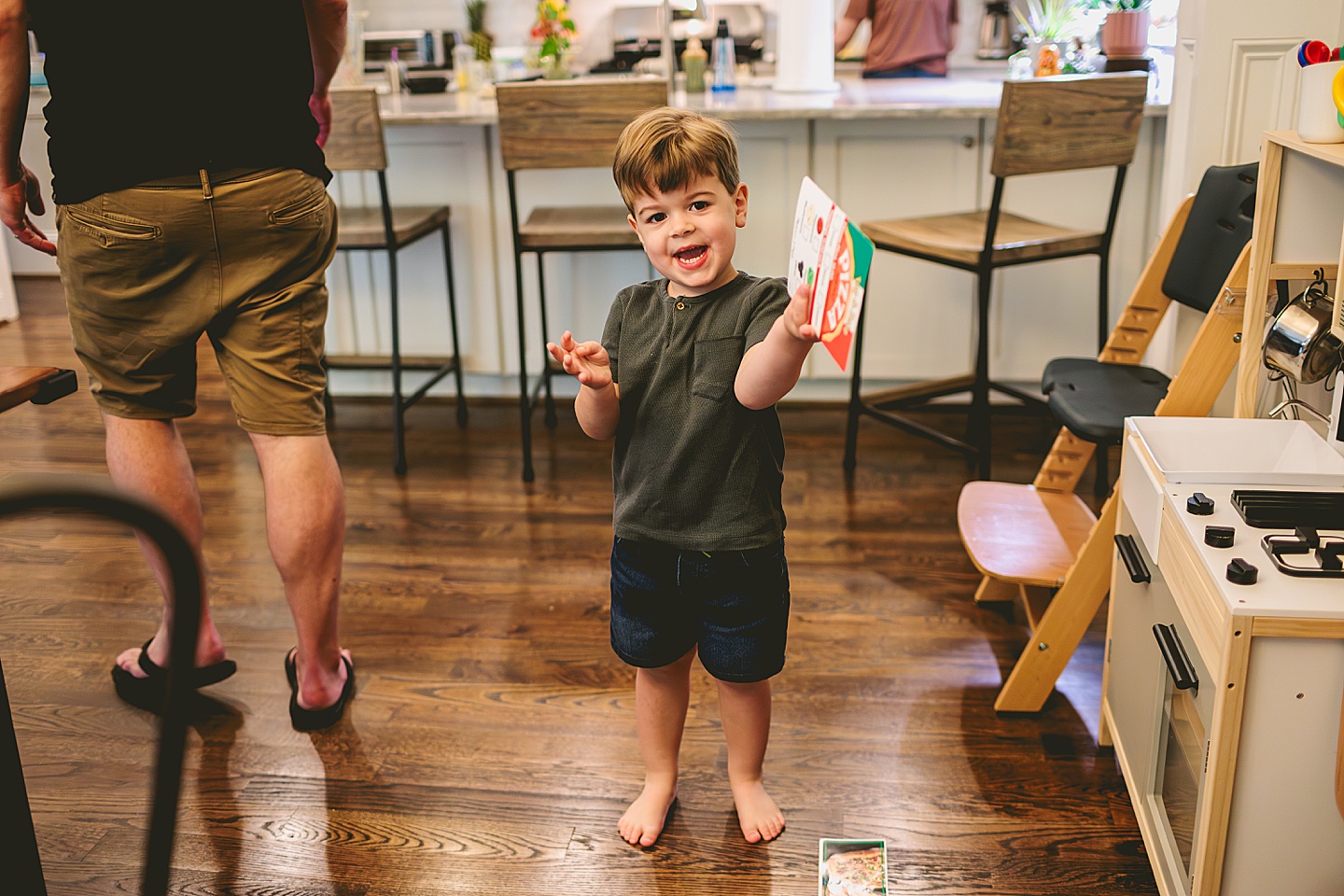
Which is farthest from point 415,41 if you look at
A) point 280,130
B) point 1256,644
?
point 1256,644

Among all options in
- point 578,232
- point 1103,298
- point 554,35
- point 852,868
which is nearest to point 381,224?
point 578,232

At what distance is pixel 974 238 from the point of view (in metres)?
2.91

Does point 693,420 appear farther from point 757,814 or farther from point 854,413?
point 854,413

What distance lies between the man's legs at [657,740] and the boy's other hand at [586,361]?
45 cm

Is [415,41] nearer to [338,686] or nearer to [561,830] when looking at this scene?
[338,686]

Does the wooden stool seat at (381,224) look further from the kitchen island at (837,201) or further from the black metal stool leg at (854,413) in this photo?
the black metal stool leg at (854,413)

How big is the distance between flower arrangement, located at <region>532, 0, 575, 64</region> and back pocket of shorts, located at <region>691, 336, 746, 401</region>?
261 centimetres

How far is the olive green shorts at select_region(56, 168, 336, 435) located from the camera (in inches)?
68.4

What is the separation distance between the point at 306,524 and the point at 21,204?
640mm

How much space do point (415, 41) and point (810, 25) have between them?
6.59 ft

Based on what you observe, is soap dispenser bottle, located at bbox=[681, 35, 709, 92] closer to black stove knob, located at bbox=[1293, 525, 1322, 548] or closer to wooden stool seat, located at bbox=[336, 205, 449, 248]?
wooden stool seat, located at bbox=[336, 205, 449, 248]

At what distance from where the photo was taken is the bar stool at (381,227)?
2980mm

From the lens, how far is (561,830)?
177 centimetres

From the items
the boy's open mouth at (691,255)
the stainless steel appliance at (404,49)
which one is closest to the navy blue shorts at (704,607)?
the boy's open mouth at (691,255)
